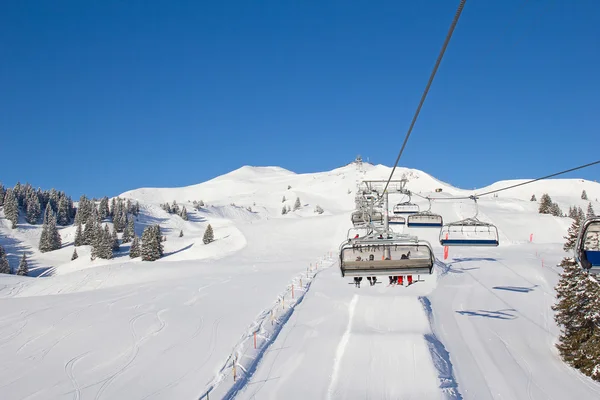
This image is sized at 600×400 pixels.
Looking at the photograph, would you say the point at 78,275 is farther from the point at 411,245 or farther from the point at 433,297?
the point at 411,245

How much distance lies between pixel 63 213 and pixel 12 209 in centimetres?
1204

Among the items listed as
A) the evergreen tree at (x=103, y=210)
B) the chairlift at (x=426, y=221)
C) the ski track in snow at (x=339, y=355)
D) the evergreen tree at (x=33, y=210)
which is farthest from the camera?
the evergreen tree at (x=103, y=210)

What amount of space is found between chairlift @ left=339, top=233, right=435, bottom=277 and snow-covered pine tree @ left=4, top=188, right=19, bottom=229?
10692cm

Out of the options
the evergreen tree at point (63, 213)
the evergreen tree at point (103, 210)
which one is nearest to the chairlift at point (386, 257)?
the evergreen tree at point (103, 210)

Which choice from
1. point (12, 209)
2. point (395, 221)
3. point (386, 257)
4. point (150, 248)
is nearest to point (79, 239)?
point (12, 209)

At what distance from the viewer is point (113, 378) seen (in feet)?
48.1

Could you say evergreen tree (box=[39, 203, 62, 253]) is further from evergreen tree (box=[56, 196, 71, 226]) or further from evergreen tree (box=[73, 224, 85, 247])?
evergreen tree (box=[56, 196, 71, 226])

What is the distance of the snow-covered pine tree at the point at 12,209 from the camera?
96.8 metres

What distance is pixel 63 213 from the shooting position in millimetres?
108438

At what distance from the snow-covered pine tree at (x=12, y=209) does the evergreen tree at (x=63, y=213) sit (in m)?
9.72

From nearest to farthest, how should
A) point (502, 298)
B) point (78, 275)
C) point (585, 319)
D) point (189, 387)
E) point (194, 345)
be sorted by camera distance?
1. point (189, 387)
2. point (194, 345)
3. point (585, 319)
4. point (502, 298)
5. point (78, 275)

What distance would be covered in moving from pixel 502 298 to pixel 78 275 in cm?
4230

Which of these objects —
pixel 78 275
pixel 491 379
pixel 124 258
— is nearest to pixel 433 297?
pixel 491 379

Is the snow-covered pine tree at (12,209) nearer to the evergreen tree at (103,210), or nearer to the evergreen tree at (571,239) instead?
the evergreen tree at (103,210)
